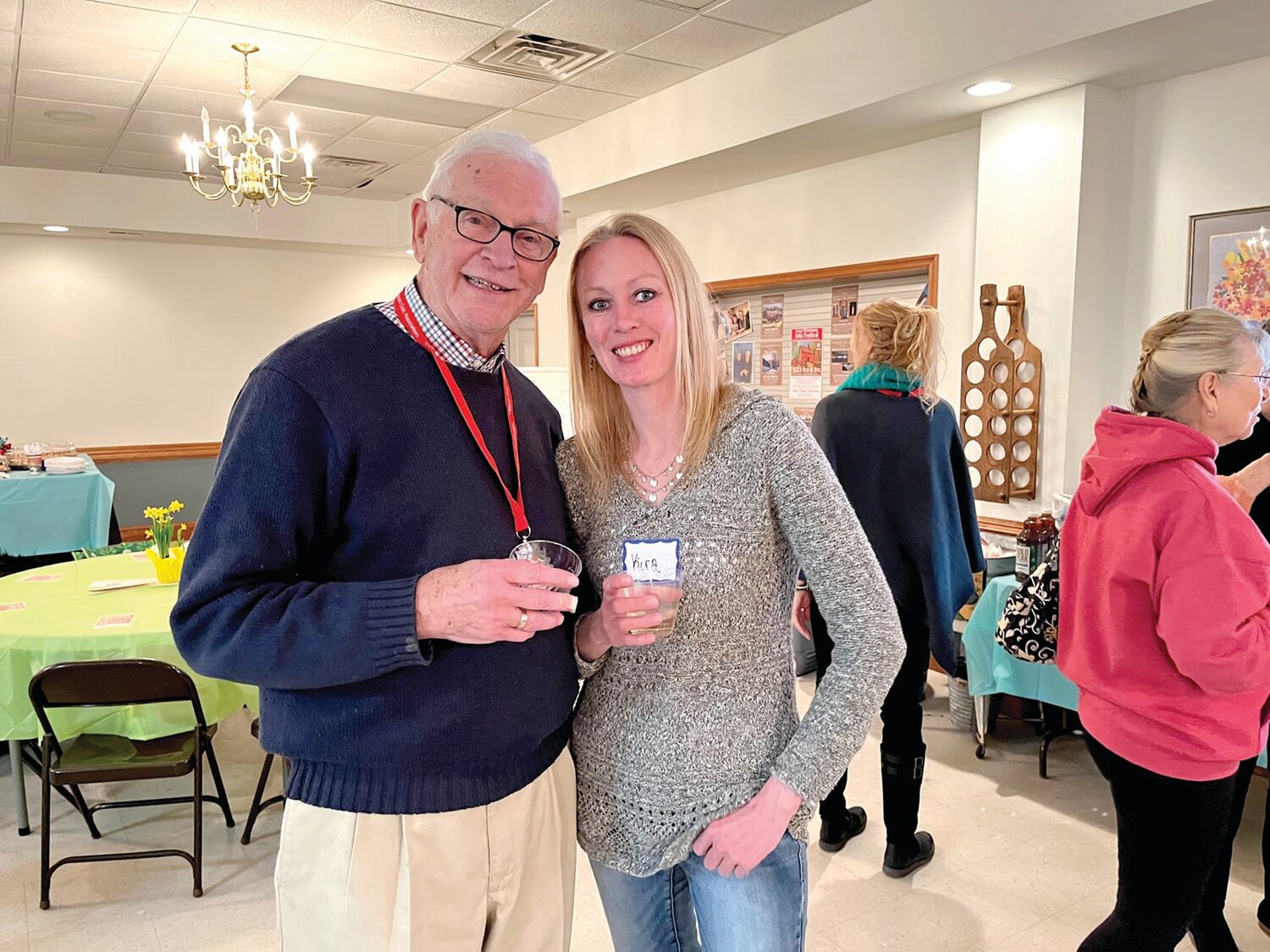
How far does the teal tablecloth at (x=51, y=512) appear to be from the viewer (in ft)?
17.3

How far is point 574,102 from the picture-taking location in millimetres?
5328

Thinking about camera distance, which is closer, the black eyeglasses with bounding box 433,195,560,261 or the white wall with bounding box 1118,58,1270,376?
the black eyeglasses with bounding box 433,195,560,261

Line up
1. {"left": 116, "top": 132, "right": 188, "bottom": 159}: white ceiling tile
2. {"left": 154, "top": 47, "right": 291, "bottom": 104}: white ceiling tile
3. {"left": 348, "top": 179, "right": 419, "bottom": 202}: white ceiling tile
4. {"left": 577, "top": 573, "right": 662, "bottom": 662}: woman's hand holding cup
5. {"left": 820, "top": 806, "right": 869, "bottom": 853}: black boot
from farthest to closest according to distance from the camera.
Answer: {"left": 348, "top": 179, "right": 419, "bottom": 202}: white ceiling tile
{"left": 116, "top": 132, "right": 188, "bottom": 159}: white ceiling tile
{"left": 154, "top": 47, "right": 291, "bottom": 104}: white ceiling tile
{"left": 820, "top": 806, "right": 869, "bottom": 853}: black boot
{"left": 577, "top": 573, "right": 662, "bottom": 662}: woman's hand holding cup

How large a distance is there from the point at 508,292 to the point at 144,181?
7428 mm

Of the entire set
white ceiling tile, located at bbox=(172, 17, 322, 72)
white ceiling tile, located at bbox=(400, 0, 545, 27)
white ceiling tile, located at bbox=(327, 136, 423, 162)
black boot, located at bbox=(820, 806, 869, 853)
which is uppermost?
white ceiling tile, located at bbox=(327, 136, 423, 162)

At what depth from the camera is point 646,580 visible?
3.96 feet

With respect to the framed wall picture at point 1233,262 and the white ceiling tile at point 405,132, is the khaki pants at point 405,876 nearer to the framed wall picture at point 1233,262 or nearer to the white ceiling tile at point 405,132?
the framed wall picture at point 1233,262

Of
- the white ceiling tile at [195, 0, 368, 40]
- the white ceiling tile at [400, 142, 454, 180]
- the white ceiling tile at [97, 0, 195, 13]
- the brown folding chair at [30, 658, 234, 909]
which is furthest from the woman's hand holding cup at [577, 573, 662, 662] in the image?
the white ceiling tile at [400, 142, 454, 180]

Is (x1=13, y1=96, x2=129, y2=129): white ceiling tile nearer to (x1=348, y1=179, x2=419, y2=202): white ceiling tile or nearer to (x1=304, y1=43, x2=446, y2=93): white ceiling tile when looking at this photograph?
(x1=304, y1=43, x2=446, y2=93): white ceiling tile

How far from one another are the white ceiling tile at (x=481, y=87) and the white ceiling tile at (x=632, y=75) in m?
0.28

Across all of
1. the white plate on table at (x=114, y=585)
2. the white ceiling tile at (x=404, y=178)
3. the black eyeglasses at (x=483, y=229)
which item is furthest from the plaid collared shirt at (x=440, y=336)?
the white ceiling tile at (x=404, y=178)

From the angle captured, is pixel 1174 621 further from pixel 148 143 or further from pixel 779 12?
pixel 148 143

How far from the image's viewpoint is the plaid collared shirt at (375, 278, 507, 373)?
1.29 m

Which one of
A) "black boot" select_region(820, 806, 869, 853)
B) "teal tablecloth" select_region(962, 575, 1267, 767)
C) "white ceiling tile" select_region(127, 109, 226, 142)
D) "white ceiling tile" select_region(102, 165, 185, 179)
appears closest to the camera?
"black boot" select_region(820, 806, 869, 853)
